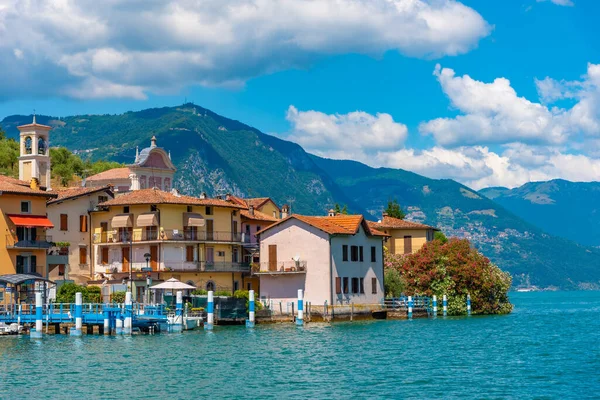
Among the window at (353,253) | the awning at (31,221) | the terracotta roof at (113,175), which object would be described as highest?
the terracotta roof at (113,175)

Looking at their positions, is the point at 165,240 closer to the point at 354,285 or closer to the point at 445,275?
the point at 354,285

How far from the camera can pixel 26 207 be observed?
244 feet

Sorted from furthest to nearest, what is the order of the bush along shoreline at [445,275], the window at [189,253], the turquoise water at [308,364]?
A: the bush along shoreline at [445,275]
the window at [189,253]
the turquoise water at [308,364]

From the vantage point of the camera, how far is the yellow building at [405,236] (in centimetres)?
10356

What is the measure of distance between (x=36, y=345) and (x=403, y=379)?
79.9 feet

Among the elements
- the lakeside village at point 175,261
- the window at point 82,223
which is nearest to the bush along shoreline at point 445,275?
the lakeside village at point 175,261

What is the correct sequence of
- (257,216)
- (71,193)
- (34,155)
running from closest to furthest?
(71,193)
(257,216)
(34,155)

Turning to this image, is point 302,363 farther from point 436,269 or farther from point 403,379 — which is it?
point 436,269

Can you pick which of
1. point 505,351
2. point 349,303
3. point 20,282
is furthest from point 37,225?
point 505,351

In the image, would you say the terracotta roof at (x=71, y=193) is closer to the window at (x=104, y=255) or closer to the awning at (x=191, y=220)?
the window at (x=104, y=255)

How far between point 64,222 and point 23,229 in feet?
32.3

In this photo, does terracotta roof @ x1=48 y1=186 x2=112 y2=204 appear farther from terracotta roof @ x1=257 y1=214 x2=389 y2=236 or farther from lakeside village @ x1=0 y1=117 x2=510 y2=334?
terracotta roof @ x1=257 y1=214 x2=389 y2=236

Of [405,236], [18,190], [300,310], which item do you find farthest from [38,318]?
[405,236]

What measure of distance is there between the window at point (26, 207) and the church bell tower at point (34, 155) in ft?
80.6
